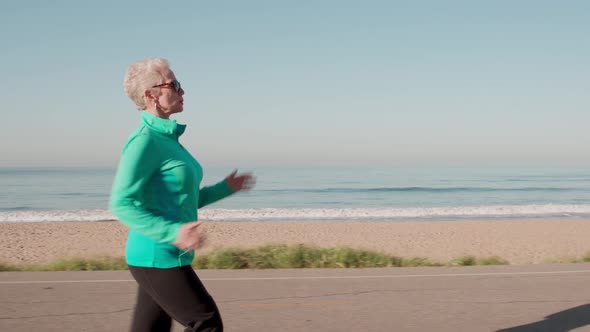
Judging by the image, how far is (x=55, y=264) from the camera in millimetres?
8477

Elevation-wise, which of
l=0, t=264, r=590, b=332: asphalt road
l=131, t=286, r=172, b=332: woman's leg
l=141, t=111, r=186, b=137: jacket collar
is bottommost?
l=0, t=264, r=590, b=332: asphalt road

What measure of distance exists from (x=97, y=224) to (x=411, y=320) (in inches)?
973

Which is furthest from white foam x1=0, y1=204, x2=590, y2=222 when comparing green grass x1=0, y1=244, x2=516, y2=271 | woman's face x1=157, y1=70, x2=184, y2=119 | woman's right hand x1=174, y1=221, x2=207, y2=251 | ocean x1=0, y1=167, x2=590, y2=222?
woman's right hand x1=174, y1=221, x2=207, y2=251

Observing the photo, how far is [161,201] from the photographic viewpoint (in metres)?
2.66

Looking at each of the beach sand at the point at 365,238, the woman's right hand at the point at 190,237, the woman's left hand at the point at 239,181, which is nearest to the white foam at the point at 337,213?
the beach sand at the point at 365,238

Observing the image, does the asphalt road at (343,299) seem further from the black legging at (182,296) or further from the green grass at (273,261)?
the black legging at (182,296)

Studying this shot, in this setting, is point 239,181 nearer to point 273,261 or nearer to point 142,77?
point 142,77

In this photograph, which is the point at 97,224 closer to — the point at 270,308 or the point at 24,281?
the point at 24,281

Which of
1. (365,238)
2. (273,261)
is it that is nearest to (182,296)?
(273,261)

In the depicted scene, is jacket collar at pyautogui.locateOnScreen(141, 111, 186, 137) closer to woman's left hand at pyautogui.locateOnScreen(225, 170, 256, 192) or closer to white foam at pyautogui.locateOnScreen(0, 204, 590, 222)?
woman's left hand at pyautogui.locateOnScreen(225, 170, 256, 192)

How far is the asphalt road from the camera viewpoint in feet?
17.3

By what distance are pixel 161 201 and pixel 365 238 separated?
20.0m

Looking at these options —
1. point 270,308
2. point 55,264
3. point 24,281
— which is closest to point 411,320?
point 270,308

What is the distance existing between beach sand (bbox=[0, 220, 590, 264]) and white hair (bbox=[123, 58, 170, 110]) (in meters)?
13.5
